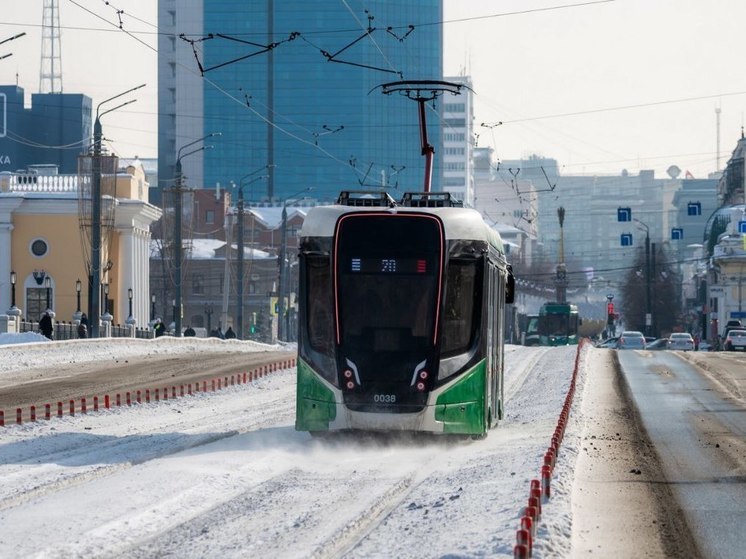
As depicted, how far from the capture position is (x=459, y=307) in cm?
1806

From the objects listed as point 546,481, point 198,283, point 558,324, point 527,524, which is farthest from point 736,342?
point 527,524

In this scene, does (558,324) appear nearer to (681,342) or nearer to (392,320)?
(681,342)

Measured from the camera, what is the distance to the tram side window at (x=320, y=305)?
1794cm

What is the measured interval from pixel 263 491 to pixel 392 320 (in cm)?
400

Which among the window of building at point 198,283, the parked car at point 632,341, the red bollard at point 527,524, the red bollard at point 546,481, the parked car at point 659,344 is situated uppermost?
the window of building at point 198,283

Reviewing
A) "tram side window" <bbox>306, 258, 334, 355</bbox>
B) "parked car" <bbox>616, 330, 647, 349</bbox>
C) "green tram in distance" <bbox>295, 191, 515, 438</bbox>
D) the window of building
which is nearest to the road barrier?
"tram side window" <bbox>306, 258, 334, 355</bbox>

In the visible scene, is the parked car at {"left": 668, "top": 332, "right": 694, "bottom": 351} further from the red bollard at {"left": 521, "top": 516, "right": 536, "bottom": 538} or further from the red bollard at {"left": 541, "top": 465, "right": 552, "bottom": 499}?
the red bollard at {"left": 521, "top": 516, "right": 536, "bottom": 538}


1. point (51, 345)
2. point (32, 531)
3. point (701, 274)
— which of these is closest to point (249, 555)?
point (32, 531)

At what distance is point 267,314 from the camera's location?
389 ft

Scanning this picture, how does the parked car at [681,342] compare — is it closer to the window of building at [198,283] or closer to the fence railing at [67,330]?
the fence railing at [67,330]

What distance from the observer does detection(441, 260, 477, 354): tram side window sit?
17.9 meters

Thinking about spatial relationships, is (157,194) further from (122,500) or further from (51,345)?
(122,500)

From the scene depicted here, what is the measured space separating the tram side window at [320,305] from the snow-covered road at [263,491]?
1.35 meters

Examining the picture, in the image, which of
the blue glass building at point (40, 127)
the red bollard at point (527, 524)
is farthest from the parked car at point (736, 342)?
the blue glass building at point (40, 127)
